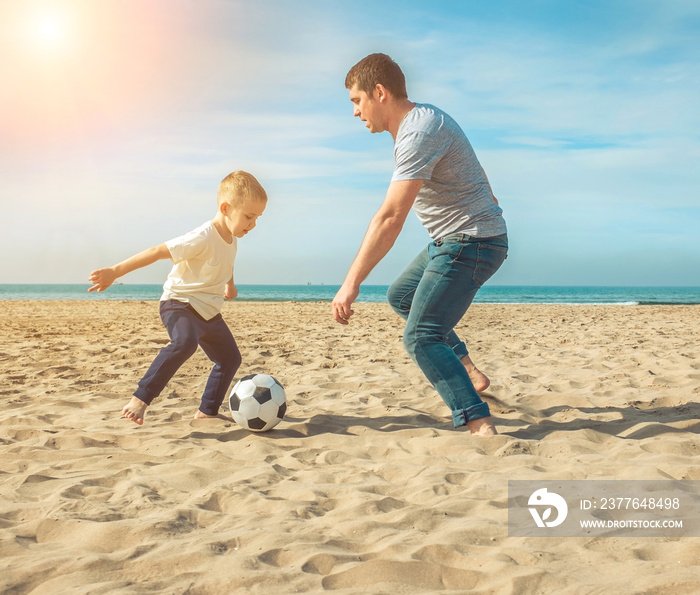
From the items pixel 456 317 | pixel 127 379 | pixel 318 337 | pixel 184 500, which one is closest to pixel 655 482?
pixel 456 317

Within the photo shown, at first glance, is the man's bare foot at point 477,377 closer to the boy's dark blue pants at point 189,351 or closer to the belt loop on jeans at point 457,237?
the belt loop on jeans at point 457,237

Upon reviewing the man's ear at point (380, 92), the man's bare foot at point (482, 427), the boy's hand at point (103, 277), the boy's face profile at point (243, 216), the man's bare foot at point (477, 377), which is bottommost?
the man's bare foot at point (482, 427)

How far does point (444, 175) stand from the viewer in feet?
11.3

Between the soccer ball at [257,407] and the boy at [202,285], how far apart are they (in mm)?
366

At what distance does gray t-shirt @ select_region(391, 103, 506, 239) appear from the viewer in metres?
3.24

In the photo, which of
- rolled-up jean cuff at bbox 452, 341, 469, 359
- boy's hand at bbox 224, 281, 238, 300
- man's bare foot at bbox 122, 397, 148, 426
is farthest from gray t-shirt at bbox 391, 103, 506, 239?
man's bare foot at bbox 122, 397, 148, 426

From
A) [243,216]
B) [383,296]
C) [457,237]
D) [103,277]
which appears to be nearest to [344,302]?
[457,237]

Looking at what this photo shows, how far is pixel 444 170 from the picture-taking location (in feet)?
11.2

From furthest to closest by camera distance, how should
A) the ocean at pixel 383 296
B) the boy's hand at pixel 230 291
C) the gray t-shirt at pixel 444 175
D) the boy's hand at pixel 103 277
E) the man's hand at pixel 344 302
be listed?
the ocean at pixel 383 296, the boy's hand at pixel 230 291, the boy's hand at pixel 103 277, the gray t-shirt at pixel 444 175, the man's hand at pixel 344 302

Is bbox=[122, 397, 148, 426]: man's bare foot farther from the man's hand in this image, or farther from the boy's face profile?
the man's hand

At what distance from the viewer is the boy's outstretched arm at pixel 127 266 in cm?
381

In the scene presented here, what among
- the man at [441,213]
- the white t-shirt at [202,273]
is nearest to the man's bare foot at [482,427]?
the man at [441,213]

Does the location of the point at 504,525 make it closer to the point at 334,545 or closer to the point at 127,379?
the point at 334,545

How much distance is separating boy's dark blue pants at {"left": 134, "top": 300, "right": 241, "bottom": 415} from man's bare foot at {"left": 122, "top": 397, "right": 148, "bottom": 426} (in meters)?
0.03
